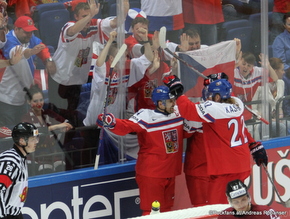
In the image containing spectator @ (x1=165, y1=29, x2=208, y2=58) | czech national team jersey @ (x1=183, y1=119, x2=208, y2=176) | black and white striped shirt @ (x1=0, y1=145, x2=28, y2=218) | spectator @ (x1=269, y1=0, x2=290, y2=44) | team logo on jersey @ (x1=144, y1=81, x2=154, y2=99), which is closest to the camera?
black and white striped shirt @ (x1=0, y1=145, x2=28, y2=218)

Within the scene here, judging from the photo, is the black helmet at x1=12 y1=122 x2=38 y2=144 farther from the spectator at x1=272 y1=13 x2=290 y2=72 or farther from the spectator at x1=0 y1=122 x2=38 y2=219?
the spectator at x1=272 y1=13 x2=290 y2=72

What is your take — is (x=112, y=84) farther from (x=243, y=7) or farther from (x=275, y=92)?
(x=275, y=92)

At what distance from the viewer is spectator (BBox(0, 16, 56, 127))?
19.2 feet

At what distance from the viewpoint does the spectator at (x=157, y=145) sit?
6145mm

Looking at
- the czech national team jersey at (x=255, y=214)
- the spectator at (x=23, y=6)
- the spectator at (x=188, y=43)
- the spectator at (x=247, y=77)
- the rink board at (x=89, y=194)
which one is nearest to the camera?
the czech national team jersey at (x=255, y=214)

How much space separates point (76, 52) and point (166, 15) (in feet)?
2.80

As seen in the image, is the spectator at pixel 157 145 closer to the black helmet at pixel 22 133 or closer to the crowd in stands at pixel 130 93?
the crowd in stands at pixel 130 93

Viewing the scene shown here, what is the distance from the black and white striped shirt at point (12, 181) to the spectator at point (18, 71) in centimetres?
66

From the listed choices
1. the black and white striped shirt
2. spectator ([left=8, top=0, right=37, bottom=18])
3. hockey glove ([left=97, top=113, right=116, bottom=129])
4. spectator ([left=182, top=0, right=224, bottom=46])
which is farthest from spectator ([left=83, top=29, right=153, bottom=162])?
the black and white striped shirt

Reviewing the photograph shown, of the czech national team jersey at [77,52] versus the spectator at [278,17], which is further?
the spectator at [278,17]

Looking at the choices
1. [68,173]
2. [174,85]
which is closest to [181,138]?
[174,85]

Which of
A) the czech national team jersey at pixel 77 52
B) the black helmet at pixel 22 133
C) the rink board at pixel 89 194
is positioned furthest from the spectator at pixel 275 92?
the black helmet at pixel 22 133

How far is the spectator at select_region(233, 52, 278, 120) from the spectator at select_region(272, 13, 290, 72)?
0.15 meters

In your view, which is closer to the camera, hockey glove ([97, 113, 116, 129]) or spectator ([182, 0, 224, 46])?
hockey glove ([97, 113, 116, 129])
